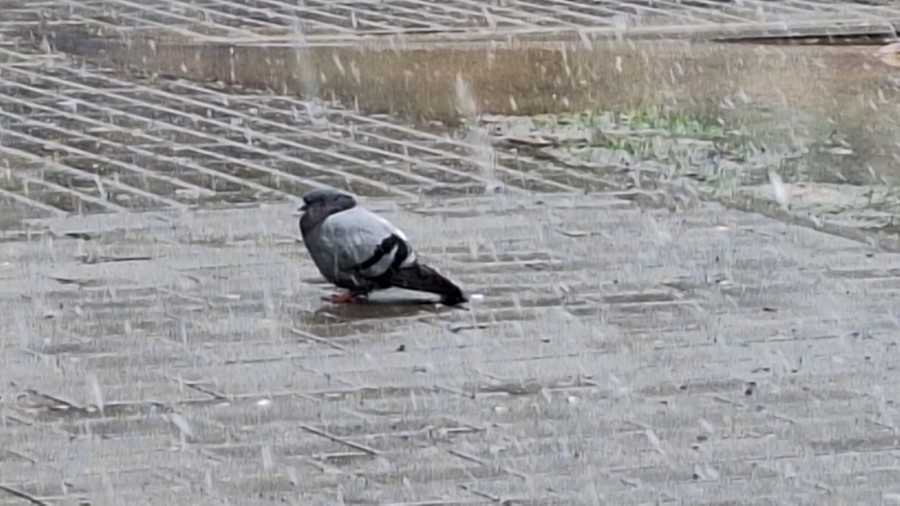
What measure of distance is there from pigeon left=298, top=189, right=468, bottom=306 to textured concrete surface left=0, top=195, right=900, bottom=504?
12 centimetres

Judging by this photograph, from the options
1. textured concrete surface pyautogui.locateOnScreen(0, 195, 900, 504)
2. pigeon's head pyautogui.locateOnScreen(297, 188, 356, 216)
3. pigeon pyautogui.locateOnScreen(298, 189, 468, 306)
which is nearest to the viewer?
textured concrete surface pyautogui.locateOnScreen(0, 195, 900, 504)

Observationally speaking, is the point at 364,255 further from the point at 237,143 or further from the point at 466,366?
the point at 237,143

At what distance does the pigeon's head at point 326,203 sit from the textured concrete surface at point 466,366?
335mm

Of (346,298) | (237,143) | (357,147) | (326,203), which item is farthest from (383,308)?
(237,143)

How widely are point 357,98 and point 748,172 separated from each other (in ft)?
9.25

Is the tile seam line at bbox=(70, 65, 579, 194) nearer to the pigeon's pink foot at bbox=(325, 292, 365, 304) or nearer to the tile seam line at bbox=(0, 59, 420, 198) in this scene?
the tile seam line at bbox=(0, 59, 420, 198)

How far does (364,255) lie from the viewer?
705 centimetres

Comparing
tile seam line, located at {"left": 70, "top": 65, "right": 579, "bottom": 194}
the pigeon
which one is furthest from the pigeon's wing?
tile seam line, located at {"left": 70, "top": 65, "right": 579, "bottom": 194}

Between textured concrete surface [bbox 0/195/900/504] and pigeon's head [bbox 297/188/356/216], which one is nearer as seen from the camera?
textured concrete surface [bbox 0/195/900/504]

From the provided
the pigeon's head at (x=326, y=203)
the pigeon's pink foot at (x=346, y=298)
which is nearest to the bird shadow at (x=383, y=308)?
the pigeon's pink foot at (x=346, y=298)

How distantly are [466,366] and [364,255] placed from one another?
2.53 feet

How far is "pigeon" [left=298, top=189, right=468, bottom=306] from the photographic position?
7.06 metres

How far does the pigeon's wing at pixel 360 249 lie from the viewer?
7.06 m

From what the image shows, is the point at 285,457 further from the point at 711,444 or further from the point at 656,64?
the point at 656,64
